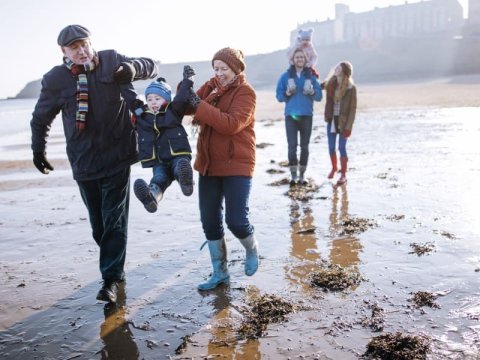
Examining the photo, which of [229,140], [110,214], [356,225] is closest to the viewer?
[229,140]

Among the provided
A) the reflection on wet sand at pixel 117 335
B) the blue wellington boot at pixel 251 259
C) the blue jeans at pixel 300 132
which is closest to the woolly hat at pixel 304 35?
the blue jeans at pixel 300 132

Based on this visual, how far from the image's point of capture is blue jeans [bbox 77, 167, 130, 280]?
413 centimetres

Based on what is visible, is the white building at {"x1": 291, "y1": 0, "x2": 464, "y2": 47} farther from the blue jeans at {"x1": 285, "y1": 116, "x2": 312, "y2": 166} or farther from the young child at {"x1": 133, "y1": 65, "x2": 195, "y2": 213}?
the young child at {"x1": 133, "y1": 65, "x2": 195, "y2": 213}

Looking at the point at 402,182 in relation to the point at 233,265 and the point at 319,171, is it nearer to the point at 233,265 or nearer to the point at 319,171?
the point at 319,171

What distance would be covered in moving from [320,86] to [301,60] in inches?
22.4

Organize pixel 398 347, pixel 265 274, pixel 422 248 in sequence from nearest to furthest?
1. pixel 398 347
2. pixel 265 274
3. pixel 422 248

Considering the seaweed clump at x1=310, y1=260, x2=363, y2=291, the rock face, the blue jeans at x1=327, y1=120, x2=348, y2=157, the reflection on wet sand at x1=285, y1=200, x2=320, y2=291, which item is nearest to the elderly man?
the reflection on wet sand at x1=285, y1=200, x2=320, y2=291

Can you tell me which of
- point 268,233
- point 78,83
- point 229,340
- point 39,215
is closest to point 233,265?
point 268,233

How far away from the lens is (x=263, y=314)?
3699 millimetres

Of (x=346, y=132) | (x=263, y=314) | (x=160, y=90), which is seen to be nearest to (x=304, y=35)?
(x=346, y=132)

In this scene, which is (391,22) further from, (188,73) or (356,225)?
(188,73)

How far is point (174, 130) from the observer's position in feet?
13.1

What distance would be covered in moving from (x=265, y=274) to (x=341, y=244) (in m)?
1.18

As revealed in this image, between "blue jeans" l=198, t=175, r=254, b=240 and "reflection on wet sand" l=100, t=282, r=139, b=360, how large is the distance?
104cm
